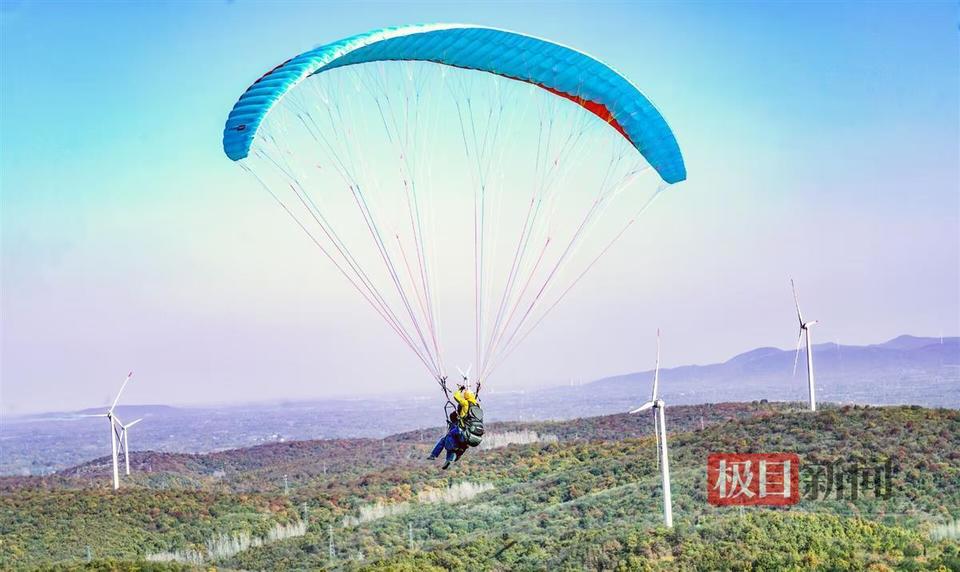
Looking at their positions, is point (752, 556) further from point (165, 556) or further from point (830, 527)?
point (165, 556)

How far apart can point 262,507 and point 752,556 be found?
87.5 ft

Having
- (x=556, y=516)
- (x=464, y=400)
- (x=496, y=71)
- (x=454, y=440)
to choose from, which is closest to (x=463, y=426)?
(x=454, y=440)

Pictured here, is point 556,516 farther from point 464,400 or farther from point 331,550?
point 464,400

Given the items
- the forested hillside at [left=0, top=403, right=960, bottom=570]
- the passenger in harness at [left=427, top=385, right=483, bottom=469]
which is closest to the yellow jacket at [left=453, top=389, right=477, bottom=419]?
the passenger in harness at [left=427, top=385, right=483, bottom=469]

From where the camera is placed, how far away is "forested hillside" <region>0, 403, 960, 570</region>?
29359 mm

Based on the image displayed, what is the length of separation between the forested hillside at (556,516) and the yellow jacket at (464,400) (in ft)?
30.0

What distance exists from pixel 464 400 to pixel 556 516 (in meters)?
17.7

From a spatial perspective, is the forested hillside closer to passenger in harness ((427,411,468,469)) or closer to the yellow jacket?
Result: passenger in harness ((427,411,468,469))

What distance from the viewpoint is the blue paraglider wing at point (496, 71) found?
20172 millimetres

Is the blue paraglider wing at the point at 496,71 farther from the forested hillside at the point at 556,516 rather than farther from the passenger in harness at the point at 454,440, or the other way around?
the forested hillside at the point at 556,516

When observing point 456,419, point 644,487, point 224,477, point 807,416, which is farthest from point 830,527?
point 224,477

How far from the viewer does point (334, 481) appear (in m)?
62.2

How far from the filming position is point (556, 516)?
37938 millimetres

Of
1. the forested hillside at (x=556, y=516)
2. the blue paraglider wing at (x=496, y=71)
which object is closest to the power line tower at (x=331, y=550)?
the forested hillside at (x=556, y=516)
